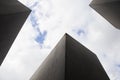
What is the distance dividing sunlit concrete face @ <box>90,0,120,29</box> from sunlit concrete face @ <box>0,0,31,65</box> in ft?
18.1

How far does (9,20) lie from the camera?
11.5 metres

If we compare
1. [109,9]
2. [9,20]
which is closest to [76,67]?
[9,20]

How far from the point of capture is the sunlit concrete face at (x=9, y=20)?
1079cm

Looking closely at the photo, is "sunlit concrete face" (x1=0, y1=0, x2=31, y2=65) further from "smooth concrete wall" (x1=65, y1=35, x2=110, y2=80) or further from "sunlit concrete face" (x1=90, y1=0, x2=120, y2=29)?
"sunlit concrete face" (x1=90, y1=0, x2=120, y2=29)

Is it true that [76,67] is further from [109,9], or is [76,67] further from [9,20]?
[109,9]

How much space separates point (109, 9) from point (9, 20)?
7.54m

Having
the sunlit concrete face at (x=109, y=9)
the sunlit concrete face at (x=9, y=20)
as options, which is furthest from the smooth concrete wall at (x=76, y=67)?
the sunlit concrete face at (x=109, y=9)

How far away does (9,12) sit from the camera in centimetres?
1134

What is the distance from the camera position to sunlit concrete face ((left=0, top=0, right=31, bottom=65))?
35.4 ft

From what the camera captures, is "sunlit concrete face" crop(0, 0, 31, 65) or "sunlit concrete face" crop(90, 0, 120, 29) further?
"sunlit concrete face" crop(90, 0, 120, 29)

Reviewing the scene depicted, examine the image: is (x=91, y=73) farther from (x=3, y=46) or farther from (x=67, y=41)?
(x=3, y=46)

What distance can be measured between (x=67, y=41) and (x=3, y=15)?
508 centimetres

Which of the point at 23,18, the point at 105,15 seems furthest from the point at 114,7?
the point at 23,18

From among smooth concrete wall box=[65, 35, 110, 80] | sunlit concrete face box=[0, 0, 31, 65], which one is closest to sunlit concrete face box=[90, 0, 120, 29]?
smooth concrete wall box=[65, 35, 110, 80]
